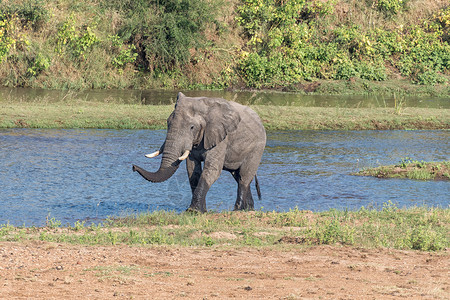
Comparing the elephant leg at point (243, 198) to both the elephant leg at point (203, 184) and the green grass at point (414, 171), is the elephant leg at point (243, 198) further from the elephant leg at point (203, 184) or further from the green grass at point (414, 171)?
the green grass at point (414, 171)

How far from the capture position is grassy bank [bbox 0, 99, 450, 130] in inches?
840

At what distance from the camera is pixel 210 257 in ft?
26.6

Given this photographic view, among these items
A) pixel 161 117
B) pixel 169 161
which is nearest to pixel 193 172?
pixel 169 161

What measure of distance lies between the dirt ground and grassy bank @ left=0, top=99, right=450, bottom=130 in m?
13.2

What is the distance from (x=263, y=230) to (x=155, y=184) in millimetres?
4765

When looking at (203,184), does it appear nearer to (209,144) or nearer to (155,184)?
(209,144)

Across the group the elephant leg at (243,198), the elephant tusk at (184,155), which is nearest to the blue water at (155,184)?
the elephant leg at (243,198)

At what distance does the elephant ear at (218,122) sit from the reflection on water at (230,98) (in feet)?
45.1

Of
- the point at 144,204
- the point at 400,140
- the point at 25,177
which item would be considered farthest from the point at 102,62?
the point at 144,204

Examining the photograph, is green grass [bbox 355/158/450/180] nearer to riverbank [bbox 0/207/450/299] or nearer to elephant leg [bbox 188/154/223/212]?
riverbank [bbox 0/207/450/299]

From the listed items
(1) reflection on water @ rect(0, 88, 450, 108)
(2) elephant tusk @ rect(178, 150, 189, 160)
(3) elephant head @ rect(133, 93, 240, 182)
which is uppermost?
(3) elephant head @ rect(133, 93, 240, 182)

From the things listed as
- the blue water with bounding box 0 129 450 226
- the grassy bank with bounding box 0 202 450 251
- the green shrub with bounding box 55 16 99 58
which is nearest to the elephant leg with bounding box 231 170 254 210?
the blue water with bounding box 0 129 450 226

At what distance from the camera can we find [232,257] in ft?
26.7

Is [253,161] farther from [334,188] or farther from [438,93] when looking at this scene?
[438,93]
